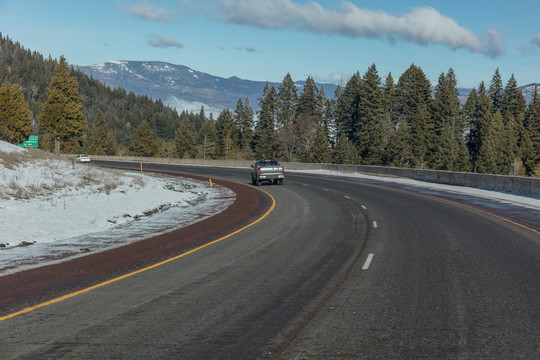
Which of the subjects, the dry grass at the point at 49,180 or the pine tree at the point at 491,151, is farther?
the pine tree at the point at 491,151

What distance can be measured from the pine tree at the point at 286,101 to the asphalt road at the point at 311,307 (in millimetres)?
115004

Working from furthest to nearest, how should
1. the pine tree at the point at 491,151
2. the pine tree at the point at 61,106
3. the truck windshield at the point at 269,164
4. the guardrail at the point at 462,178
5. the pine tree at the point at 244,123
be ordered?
the pine tree at the point at 244,123 → the pine tree at the point at 491,151 → the pine tree at the point at 61,106 → the truck windshield at the point at 269,164 → the guardrail at the point at 462,178

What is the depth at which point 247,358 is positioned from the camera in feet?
16.5

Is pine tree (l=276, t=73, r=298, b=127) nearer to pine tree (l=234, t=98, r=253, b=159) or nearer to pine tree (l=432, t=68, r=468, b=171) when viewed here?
pine tree (l=234, t=98, r=253, b=159)

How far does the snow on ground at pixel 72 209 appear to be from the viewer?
12.8m

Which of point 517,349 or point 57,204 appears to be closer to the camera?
point 517,349

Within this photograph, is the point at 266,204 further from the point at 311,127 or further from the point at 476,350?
the point at 311,127

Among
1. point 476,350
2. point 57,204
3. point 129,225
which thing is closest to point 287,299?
point 476,350

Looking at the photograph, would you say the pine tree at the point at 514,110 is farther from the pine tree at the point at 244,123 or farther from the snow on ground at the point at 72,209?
the snow on ground at the point at 72,209

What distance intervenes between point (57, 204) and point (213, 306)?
16.2 meters

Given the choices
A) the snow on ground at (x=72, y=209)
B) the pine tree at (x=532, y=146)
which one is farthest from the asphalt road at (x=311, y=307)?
the pine tree at (x=532, y=146)

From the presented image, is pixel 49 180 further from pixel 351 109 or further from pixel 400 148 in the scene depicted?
pixel 351 109

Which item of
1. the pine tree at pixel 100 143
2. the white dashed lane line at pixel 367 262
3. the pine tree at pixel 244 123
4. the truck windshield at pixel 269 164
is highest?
the pine tree at pixel 244 123

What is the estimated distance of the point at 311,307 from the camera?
688 cm
